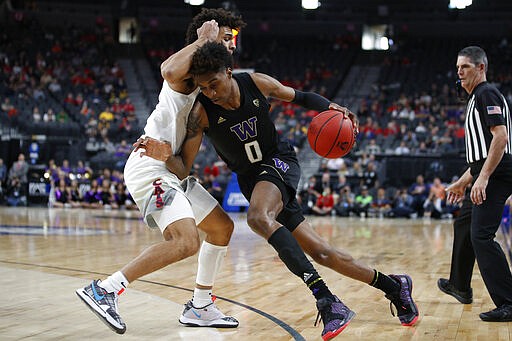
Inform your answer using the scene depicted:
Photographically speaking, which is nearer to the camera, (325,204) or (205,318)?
(205,318)

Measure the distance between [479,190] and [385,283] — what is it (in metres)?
0.89

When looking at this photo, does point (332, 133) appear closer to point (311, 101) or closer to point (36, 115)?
point (311, 101)

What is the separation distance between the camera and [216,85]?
384cm

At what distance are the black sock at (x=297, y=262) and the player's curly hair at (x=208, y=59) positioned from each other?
3.19ft

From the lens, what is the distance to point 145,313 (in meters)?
4.38

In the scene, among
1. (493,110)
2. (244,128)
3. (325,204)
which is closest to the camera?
(244,128)

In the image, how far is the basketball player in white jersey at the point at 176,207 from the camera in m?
3.71

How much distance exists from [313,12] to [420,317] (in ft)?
74.0

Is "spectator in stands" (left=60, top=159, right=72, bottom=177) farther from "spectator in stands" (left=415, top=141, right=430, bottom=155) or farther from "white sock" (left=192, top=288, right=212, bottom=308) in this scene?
"white sock" (left=192, top=288, right=212, bottom=308)

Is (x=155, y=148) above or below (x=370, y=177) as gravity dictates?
above

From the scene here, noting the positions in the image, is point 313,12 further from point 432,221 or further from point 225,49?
point 225,49

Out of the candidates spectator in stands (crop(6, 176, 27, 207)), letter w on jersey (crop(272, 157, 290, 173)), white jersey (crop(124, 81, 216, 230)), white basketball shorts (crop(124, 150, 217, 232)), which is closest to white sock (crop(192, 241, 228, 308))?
white basketball shorts (crop(124, 150, 217, 232))

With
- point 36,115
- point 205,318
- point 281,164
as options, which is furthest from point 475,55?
point 36,115

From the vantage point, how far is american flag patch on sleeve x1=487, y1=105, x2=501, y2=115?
4.50 meters
